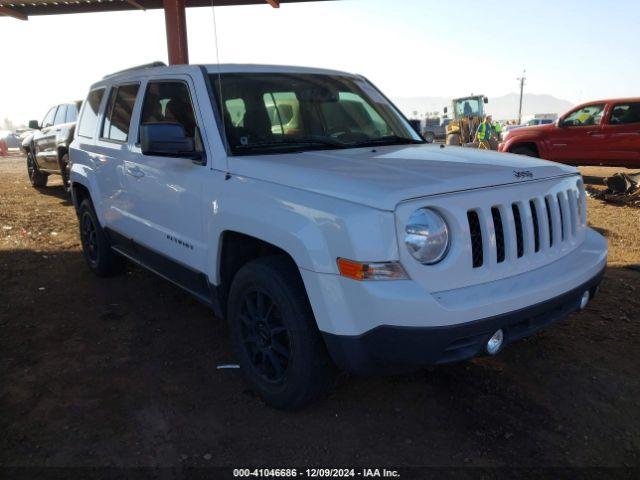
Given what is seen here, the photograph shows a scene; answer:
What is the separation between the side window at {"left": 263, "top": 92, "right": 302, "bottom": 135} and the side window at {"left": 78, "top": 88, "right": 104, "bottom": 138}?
225 cm

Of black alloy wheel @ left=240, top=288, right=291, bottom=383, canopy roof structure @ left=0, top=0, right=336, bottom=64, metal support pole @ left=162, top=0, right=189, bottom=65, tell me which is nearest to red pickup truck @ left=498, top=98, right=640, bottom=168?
canopy roof structure @ left=0, top=0, right=336, bottom=64

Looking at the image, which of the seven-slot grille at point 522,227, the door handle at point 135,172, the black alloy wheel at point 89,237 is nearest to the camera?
the seven-slot grille at point 522,227

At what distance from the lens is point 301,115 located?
11.2 ft

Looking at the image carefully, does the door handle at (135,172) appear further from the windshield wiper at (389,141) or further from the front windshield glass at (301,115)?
the windshield wiper at (389,141)

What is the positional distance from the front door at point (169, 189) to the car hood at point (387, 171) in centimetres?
47

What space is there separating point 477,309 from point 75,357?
274 cm

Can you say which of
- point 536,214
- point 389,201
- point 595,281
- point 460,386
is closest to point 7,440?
point 389,201

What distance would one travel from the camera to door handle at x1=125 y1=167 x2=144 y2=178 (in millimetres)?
3721

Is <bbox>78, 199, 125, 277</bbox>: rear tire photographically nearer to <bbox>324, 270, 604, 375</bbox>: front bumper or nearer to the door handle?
the door handle

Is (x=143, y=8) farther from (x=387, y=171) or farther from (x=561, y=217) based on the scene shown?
(x=561, y=217)

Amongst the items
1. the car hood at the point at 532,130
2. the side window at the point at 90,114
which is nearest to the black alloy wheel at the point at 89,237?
the side window at the point at 90,114

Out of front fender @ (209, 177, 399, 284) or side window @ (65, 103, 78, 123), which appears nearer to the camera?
front fender @ (209, 177, 399, 284)

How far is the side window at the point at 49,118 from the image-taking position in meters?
10.9

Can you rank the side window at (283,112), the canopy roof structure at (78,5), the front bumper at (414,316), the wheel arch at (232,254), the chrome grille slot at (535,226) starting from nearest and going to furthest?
1. the front bumper at (414,316)
2. the chrome grille slot at (535,226)
3. the wheel arch at (232,254)
4. the side window at (283,112)
5. the canopy roof structure at (78,5)
